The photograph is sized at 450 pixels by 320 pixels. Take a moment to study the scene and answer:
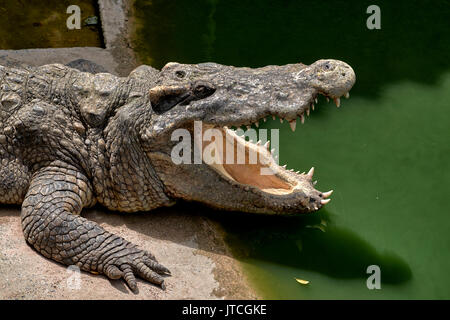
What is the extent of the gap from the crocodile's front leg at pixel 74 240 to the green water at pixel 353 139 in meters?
0.89

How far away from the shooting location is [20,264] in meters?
4.54

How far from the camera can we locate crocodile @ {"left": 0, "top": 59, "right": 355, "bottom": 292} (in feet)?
15.1

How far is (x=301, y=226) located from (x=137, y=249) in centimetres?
152

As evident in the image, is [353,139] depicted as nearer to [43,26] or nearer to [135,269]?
[135,269]

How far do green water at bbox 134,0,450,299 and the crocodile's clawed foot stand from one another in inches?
29.4

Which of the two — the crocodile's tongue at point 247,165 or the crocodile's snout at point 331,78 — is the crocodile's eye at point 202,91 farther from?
the crocodile's snout at point 331,78

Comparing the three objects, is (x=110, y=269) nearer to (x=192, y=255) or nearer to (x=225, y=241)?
(x=192, y=255)

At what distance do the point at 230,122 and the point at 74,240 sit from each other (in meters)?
1.48

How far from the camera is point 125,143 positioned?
16.2 ft

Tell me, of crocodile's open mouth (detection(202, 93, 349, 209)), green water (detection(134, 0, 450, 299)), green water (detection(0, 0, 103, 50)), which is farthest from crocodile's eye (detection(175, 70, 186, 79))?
green water (detection(0, 0, 103, 50))

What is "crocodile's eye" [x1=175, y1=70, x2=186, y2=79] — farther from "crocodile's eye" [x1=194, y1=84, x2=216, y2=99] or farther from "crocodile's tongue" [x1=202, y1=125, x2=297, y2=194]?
"crocodile's tongue" [x1=202, y1=125, x2=297, y2=194]

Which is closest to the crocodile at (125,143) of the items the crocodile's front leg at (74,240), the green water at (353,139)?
the crocodile's front leg at (74,240)

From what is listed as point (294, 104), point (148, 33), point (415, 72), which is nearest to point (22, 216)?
point (294, 104)

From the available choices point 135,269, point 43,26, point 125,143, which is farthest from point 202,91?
point 43,26
